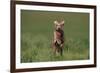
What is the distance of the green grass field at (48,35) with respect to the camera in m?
1.64

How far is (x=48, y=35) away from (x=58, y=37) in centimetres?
10

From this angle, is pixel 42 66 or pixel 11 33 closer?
pixel 11 33

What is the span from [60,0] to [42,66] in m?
0.63

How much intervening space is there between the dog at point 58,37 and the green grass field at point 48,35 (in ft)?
0.12

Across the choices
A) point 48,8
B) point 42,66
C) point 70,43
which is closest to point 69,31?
point 70,43

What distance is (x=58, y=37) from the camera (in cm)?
174

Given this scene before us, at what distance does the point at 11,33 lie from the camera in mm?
1574

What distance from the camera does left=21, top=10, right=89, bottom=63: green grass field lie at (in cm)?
164

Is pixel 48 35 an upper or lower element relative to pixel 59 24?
lower

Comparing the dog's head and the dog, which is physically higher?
the dog's head

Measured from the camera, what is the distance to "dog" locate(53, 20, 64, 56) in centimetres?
174

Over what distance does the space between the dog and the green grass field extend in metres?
0.04

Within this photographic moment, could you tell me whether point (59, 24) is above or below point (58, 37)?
above

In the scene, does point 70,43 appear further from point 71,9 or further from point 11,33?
point 11,33
